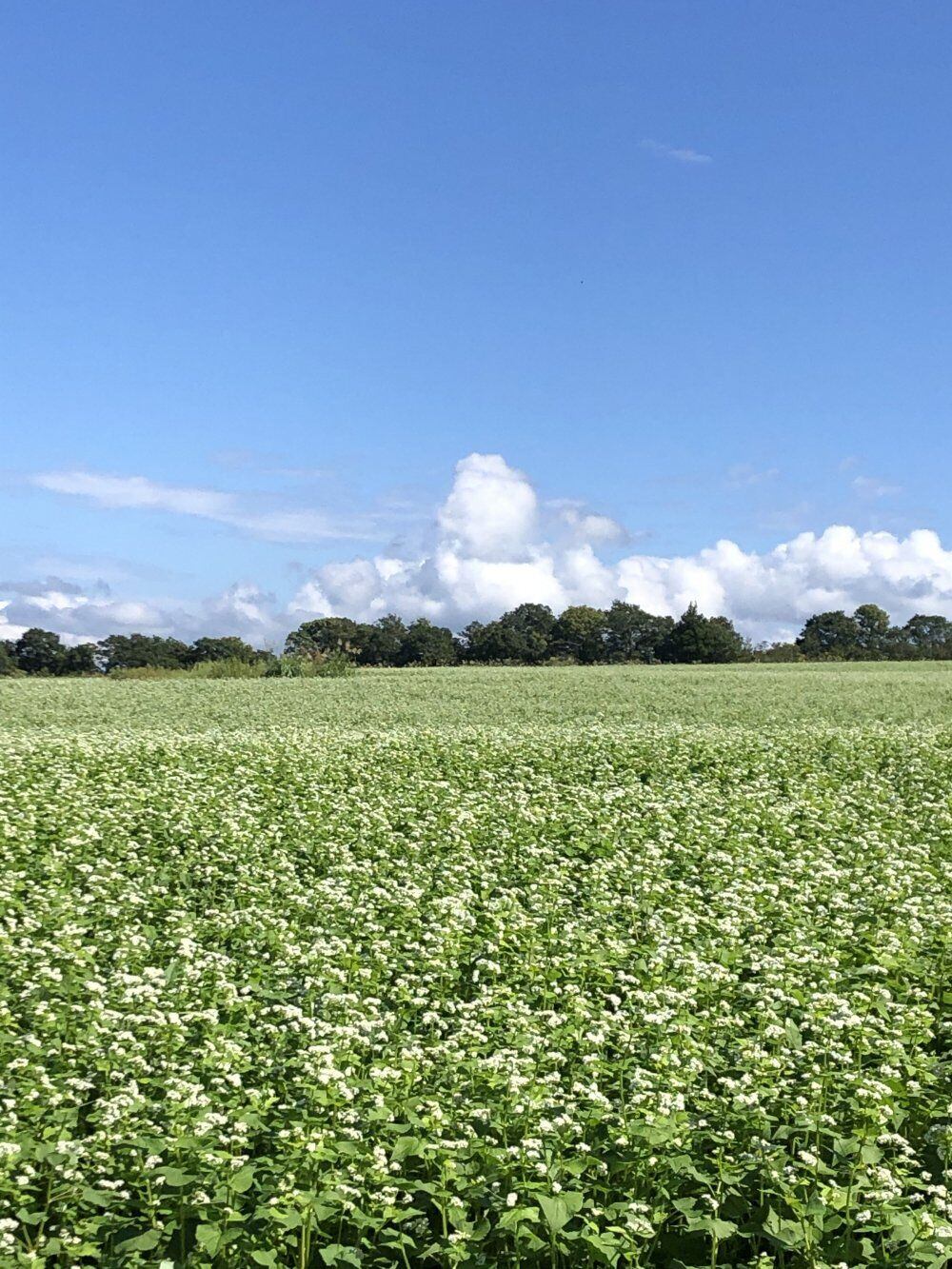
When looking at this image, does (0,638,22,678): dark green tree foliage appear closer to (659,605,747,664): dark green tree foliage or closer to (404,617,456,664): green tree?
(404,617,456,664): green tree

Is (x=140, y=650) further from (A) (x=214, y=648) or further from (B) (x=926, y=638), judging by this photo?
(B) (x=926, y=638)

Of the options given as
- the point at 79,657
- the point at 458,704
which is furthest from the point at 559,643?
the point at 458,704

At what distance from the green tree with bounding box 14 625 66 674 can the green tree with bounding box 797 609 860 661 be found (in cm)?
7982

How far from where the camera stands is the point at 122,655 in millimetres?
99562

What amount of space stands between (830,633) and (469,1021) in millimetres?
128022

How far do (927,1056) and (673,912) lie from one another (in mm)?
3398

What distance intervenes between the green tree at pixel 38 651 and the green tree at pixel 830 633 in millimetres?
79815

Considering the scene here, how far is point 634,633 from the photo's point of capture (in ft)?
405

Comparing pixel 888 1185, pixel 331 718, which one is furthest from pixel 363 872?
pixel 331 718

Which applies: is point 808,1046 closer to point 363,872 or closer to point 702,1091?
point 702,1091

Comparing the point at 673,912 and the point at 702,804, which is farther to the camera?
the point at 702,804

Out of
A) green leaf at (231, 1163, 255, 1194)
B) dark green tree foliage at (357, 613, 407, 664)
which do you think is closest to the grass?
green leaf at (231, 1163, 255, 1194)

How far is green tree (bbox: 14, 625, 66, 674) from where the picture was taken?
100344 mm

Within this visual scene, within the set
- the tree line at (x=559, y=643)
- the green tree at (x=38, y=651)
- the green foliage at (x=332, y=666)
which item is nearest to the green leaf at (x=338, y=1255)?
the green foliage at (x=332, y=666)
